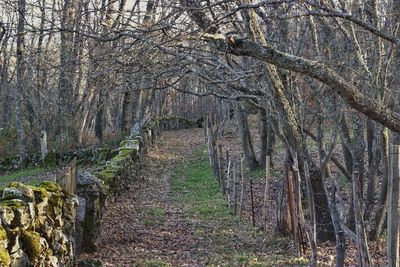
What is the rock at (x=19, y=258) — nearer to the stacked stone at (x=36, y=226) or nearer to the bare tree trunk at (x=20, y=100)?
the stacked stone at (x=36, y=226)

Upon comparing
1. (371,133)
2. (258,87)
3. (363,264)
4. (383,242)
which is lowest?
(383,242)

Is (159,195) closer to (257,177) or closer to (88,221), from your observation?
(257,177)

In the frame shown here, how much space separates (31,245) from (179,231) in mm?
5532

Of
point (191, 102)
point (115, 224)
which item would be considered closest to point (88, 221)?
point (115, 224)

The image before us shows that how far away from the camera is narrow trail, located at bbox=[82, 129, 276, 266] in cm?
901

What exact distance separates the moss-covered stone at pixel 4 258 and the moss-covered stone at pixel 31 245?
0.64 meters

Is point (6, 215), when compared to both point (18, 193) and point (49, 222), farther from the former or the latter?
point (49, 222)

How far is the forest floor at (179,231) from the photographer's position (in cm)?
883

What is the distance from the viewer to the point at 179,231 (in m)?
11.1

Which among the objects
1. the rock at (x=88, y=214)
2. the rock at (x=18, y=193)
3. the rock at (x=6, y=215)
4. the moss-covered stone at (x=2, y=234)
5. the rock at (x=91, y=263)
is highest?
the rock at (x=18, y=193)

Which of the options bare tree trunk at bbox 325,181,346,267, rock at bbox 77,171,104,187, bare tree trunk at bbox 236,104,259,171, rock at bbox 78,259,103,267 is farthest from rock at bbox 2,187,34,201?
bare tree trunk at bbox 236,104,259,171

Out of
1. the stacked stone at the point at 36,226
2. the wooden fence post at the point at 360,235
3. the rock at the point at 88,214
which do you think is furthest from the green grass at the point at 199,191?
the wooden fence post at the point at 360,235

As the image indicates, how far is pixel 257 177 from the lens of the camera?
17.6 m

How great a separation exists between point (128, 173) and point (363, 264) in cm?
1054
